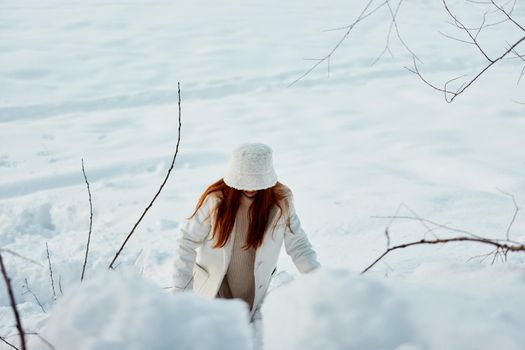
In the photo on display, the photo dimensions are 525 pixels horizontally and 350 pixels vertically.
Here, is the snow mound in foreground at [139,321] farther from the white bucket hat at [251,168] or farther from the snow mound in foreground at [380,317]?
the white bucket hat at [251,168]

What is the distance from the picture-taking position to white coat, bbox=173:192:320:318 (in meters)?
2.46

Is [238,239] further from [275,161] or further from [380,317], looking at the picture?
[275,161]

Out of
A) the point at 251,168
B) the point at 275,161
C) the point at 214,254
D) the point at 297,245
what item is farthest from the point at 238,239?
the point at 275,161

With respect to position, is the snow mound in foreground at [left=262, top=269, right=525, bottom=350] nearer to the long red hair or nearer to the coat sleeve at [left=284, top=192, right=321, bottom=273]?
the long red hair

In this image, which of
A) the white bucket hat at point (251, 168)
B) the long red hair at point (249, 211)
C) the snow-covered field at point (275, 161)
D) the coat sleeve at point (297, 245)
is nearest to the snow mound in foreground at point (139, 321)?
the snow-covered field at point (275, 161)

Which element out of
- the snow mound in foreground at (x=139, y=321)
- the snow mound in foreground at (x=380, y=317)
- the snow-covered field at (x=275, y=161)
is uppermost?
the snow mound in foreground at (x=139, y=321)

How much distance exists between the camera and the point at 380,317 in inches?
30.5

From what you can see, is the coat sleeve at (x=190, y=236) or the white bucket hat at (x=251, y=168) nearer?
the white bucket hat at (x=251, y=168)

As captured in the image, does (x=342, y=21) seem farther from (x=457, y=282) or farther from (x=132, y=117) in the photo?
(x=457, y=282)

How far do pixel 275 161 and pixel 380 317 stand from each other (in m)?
Result: 4.87

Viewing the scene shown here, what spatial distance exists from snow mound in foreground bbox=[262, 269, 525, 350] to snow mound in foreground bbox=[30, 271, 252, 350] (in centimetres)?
8

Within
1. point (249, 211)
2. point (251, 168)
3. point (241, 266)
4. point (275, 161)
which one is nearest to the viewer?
point (251, 168)

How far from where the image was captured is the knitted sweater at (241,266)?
8.20 feet

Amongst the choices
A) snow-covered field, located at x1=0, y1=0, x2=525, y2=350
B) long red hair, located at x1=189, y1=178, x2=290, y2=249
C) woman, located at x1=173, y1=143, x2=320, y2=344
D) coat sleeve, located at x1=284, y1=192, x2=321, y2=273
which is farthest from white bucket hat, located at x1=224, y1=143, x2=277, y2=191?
snow-covered field, located at x1=0, y1=0, x2=525, y2=350
